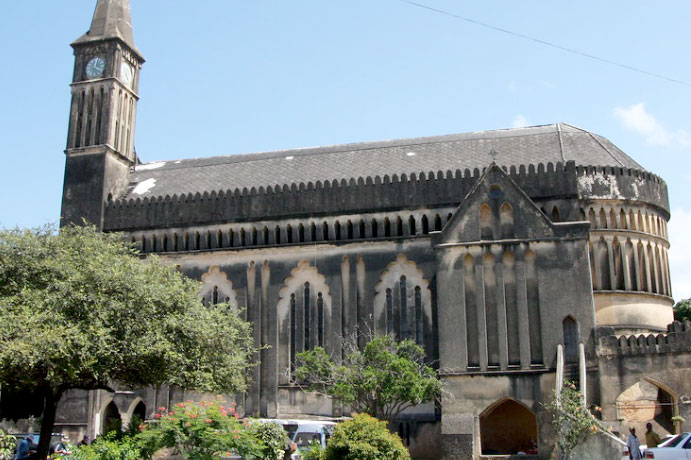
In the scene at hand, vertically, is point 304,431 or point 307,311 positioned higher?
point 307,311

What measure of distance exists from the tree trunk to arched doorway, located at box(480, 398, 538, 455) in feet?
55.8

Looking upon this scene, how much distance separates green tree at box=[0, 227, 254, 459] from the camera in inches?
938

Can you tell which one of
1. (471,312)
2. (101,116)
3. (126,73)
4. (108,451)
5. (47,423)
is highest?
(126,73)

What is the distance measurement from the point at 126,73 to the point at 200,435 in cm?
2797

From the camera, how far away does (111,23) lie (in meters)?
42.5

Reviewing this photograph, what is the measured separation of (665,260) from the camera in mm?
37406

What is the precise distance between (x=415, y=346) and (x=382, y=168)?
11055 mm

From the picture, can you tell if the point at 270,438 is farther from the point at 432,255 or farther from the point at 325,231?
the point at 325,231

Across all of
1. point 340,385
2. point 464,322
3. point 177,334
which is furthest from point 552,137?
point 177,334

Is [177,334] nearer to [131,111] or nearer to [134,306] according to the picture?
[134,306]

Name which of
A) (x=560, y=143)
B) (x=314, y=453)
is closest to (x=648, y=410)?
(x=560, y=143)

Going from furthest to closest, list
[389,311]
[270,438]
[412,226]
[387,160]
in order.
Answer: [387,160]
[412,226]
[389,311]
[270,438]

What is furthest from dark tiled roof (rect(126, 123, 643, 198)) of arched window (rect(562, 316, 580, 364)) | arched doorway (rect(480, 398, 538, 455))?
arched doorway (rect(480, 398, 538, 455))

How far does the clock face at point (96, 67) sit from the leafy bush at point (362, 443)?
2762cm
